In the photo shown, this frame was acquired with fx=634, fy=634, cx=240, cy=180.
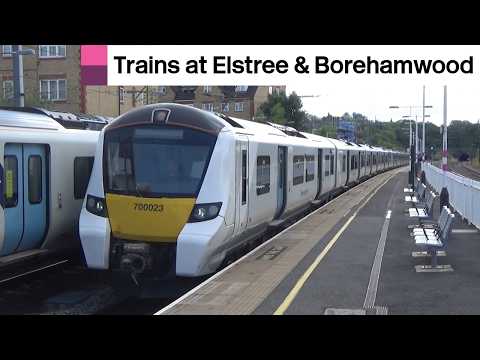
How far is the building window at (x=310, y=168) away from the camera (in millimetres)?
19375

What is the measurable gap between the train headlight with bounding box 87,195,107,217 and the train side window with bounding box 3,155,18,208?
1.16m

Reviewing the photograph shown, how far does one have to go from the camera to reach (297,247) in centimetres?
1266

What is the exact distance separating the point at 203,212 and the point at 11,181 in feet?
10.1

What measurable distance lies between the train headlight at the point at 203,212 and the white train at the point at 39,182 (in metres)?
2.85

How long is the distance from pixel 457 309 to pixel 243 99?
61.1 m

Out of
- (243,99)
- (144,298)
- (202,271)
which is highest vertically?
(243,99)

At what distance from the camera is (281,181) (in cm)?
1509

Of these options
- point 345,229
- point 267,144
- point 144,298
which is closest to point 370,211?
point 345,229

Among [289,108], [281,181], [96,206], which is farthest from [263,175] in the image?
[289,108]

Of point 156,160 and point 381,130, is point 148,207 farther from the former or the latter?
point 381,130

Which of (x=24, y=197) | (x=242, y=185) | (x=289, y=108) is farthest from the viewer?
(x=289, y=108)

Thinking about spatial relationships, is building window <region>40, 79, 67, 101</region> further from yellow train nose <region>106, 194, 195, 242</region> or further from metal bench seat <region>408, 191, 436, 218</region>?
yellow train nose <region>106, 194, 195, 242</region>

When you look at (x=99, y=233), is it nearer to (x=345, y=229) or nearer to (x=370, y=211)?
→ (x=345, y=229)

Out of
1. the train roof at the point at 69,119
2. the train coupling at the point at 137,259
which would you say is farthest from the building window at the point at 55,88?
the train coupling at the point at 137,259
